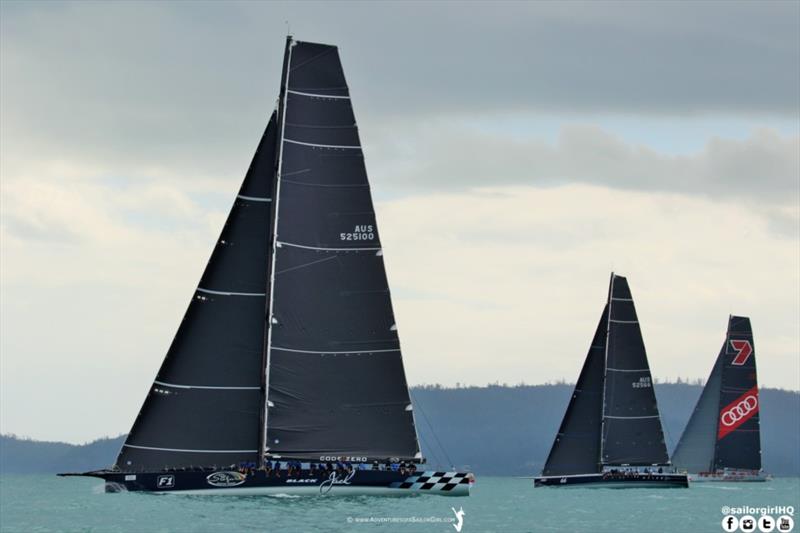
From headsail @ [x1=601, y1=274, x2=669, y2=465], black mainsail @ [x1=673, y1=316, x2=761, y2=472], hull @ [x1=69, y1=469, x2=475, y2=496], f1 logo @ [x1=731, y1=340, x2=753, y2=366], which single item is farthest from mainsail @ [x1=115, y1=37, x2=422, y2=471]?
black mainsail @ [x1=673, y1=316, x2=761, y2=472]

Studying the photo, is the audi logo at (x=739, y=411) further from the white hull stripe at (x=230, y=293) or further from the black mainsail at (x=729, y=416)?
the white hull stripe at (x=230, y=293)

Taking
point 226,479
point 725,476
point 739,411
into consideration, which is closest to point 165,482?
point 226,479

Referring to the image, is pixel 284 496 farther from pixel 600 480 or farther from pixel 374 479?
pixel 600 480

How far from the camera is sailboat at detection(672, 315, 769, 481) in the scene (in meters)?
124

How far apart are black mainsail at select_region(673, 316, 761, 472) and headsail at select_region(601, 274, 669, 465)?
2940cm

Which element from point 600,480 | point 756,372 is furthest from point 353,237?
point 756,372

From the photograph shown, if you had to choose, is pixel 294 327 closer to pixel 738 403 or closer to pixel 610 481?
pixel 610 481

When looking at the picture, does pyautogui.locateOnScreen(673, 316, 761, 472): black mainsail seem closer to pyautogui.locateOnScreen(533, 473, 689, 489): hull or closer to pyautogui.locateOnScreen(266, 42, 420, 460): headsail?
pyautogui.locateOnScreen(533, 473, 689, 489): hull

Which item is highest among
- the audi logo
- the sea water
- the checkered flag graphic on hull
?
the audi logo

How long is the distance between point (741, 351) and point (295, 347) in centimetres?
7428

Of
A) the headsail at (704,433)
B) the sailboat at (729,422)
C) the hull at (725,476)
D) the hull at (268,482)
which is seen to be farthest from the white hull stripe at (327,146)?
the hull at (725,476)

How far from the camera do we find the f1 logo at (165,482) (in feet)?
180

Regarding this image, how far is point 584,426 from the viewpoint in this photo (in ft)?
310
